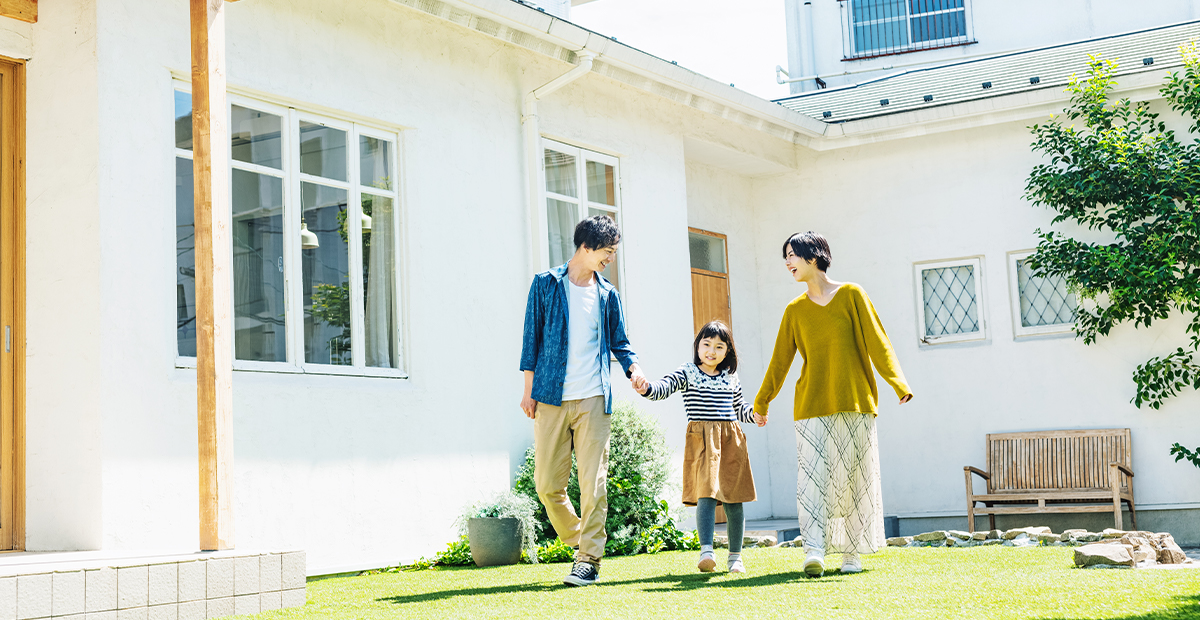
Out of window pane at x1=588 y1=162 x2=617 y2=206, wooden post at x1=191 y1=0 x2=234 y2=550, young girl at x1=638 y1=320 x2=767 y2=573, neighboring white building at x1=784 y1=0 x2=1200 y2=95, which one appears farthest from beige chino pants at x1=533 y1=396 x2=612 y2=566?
neighboring white building at x1=784 y1=0 x2=1200 y2=95

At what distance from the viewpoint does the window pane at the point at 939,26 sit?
17.6 meters

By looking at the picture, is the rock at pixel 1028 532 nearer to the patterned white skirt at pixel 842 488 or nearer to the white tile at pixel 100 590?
the patterned white skirt at pixel 842 488

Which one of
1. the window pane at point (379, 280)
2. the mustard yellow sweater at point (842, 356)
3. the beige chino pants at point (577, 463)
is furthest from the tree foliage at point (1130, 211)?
the beige chino pants at point (577, 463)

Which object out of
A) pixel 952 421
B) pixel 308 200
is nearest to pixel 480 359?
pixel 308 200

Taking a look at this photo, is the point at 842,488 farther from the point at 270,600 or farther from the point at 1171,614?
the point at 270,600

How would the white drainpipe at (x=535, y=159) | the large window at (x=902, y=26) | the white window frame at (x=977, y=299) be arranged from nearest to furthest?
the white drainpipe at (x=535, y=159)
the white window frame at (x=977, y=299)
the large window at (x=902, y=26)

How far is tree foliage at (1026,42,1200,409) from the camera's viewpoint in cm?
925


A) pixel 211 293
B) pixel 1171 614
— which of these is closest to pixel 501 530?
pixel 211 293

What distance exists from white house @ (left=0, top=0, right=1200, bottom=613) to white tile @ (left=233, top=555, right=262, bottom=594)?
59 cm

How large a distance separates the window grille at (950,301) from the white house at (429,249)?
40 mm

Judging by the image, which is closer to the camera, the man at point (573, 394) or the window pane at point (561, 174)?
the man at point (573, 394)

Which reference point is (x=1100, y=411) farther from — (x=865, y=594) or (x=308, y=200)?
(x=308, y=200)

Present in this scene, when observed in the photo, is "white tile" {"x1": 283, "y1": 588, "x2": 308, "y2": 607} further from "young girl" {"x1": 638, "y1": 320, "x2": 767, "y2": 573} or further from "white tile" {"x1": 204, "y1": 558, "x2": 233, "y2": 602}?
"young girl" {"x1": 638, "y1": 320, "x2": 767, "y2": 573}

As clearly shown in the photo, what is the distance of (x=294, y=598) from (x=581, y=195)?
480 cm
